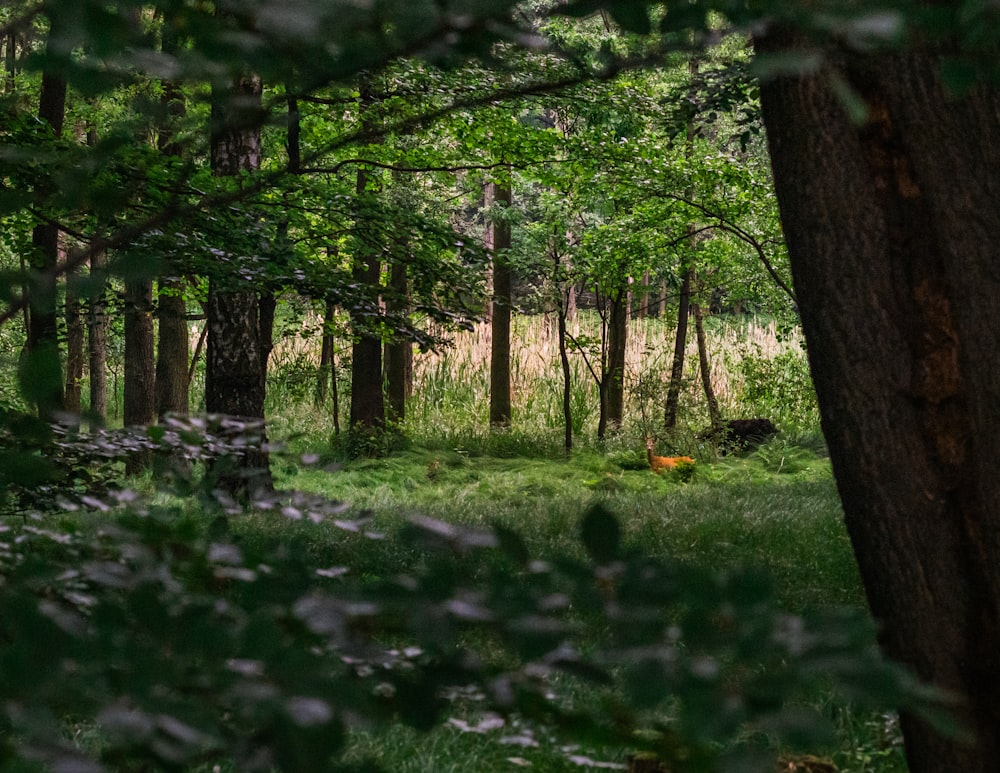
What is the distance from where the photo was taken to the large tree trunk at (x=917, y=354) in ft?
7.40

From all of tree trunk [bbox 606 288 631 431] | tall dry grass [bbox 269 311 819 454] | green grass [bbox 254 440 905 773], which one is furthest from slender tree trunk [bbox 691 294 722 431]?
tree trunk [bbox 606 288 631 431]

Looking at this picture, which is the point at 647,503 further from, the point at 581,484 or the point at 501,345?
the point at 501,345

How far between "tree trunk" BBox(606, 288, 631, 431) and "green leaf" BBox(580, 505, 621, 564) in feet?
40.3

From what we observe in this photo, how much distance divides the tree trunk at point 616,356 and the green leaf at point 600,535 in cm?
1229

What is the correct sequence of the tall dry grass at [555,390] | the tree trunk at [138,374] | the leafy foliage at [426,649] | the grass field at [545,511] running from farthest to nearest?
the tall dry grass at [555,390]
the tree trunk at [138,374]
the grass field at [545,511]
the leafy foliage at [426,649]

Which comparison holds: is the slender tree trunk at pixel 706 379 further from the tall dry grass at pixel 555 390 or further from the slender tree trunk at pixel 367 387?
the slender tree trunk at pixel 367 387

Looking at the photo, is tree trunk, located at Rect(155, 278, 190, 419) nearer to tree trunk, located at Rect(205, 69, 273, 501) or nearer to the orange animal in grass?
tree trunk, located at Rect(205, 69, 273, 501)

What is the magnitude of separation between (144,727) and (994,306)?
2122 mm

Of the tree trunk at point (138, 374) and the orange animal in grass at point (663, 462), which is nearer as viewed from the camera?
the tree trunk at point (138, 374)

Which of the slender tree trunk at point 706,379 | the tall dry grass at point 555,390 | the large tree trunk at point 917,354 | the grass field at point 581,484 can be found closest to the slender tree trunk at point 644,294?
A: the tall dry grass at point 555,390

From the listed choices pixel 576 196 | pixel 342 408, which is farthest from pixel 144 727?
pixel 342 408

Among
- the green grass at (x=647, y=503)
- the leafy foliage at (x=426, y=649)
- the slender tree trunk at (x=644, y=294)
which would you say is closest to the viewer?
the leafy foliage at (x=426, y=649)

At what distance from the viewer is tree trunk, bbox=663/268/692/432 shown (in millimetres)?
13539

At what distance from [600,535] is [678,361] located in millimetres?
13099
